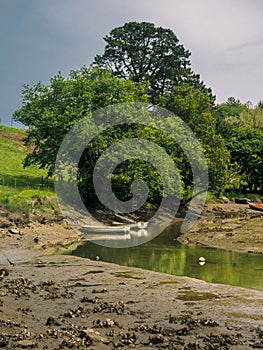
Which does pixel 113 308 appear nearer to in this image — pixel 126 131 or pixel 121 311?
pixel 121 311

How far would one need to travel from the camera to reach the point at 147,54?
257ft

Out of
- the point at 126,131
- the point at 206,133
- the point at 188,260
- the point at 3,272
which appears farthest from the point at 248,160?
the point at 3,272

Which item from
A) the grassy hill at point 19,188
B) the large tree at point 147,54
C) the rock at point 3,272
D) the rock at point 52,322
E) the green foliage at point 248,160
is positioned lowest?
the rock at point 3,272

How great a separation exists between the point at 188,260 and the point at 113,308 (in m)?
12.2

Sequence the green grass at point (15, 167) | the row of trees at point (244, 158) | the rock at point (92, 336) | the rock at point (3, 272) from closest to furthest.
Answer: the rock at point (92, 336) → the rock at point (3, 272) → the green grass at point (15, 167) → the row of trees at point (244, 158)

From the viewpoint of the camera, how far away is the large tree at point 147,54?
77500mm

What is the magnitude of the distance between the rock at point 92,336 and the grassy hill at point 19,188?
75.9 ft

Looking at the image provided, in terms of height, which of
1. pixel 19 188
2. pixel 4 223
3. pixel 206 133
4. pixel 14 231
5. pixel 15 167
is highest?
pixel 206 133

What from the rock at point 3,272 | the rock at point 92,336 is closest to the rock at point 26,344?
the rock at point 92,336

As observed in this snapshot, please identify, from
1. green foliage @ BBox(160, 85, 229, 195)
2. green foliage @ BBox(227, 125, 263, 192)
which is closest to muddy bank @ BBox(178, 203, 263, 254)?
green foliage @ BBox(160, 85, 229, 195)

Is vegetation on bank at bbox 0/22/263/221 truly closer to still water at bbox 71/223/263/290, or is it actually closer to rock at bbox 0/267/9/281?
still water at bbox 71/223/263/290

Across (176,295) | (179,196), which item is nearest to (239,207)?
(179,196)

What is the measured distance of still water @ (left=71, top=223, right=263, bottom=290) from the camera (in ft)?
73.8

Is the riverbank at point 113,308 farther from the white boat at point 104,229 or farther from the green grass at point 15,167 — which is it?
the green grass at point 15,167
